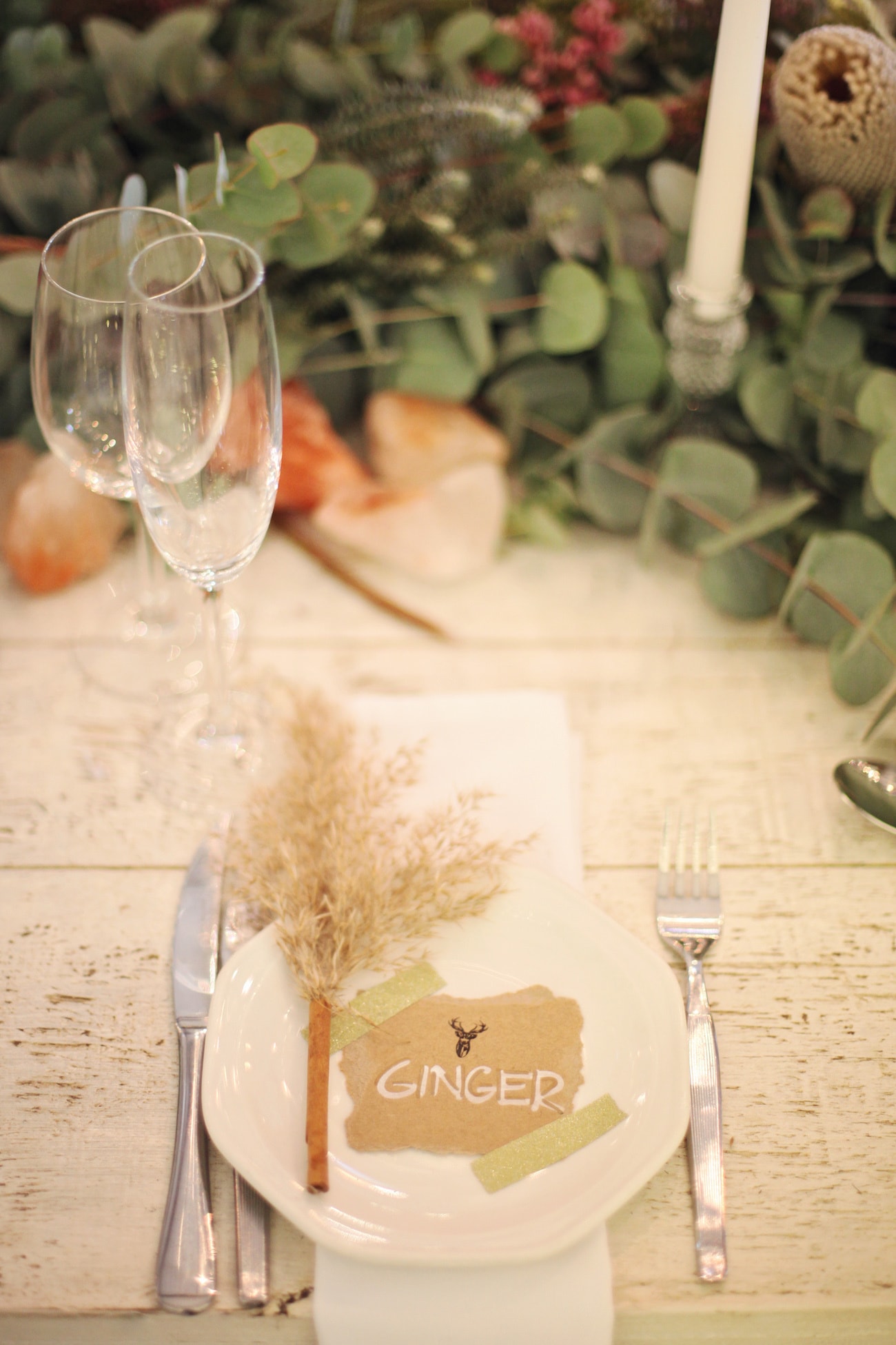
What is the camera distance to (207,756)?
2.61 ft

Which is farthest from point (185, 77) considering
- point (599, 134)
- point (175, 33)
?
point (599, 134)

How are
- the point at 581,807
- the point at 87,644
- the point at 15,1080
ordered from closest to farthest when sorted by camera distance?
1. the point at 15,1080
2. the point at 581,807
3. the point at 87,644

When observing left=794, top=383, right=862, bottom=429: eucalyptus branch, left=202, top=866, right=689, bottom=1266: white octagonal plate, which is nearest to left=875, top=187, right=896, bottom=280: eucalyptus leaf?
left=794, top=383, right=862, bottom=429: eucalyptus branch

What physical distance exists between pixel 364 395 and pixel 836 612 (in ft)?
1.67

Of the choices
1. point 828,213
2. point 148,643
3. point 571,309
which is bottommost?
point 148,643

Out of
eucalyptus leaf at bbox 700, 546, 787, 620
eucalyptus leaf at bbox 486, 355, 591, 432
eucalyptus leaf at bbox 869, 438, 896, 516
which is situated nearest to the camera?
eucalyptus leaf at bbox 869, 438, 896, 516

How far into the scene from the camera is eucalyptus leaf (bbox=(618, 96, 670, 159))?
91 cm

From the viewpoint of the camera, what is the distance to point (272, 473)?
646 mm

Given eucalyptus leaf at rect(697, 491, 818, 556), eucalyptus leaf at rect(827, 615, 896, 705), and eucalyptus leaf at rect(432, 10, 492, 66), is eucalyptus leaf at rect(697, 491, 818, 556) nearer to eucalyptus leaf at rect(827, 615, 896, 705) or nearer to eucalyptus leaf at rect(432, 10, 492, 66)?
eucalyptus leaf at rect(827, 615, 896, 705)

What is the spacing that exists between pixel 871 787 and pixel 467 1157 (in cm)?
39

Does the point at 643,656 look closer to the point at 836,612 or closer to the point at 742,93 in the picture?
the point at 836,612

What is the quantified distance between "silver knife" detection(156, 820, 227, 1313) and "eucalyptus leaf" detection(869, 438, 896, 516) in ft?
1.73

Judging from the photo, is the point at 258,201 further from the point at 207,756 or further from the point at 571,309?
the point at 207,756

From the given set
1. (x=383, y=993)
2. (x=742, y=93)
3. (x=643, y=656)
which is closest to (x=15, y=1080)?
(x=383, y=993)
